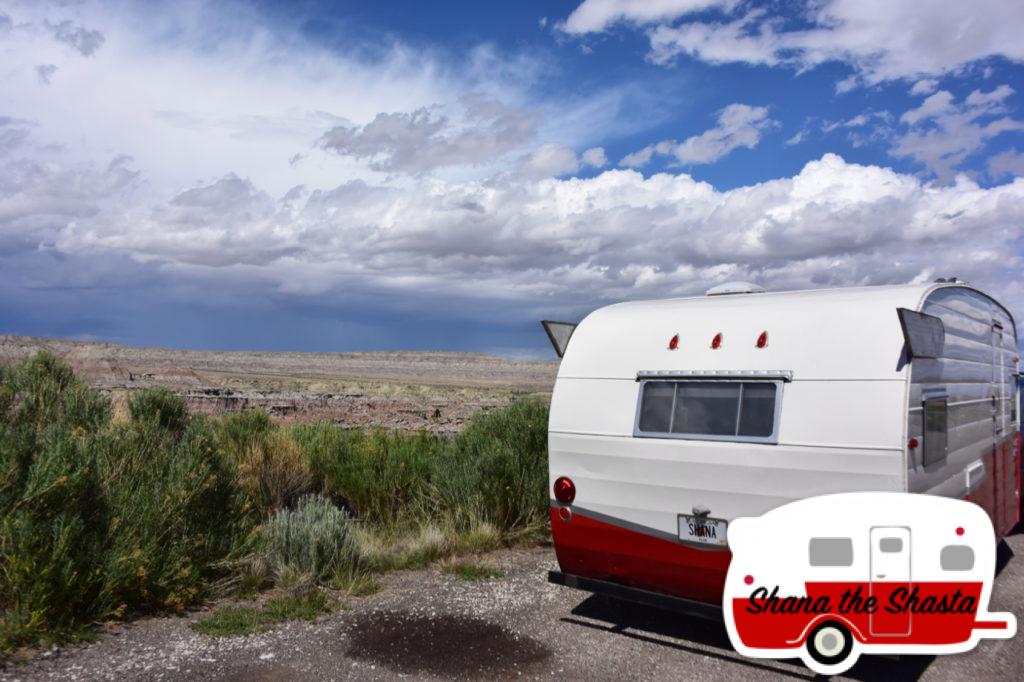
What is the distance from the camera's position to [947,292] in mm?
6199

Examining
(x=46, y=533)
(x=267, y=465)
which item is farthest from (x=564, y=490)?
(x=267, y=465)

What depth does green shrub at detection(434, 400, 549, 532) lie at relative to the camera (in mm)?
9188

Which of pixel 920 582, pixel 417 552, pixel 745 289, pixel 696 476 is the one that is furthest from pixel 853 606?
pixel 417 552

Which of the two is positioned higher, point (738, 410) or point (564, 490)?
point (738, 410)

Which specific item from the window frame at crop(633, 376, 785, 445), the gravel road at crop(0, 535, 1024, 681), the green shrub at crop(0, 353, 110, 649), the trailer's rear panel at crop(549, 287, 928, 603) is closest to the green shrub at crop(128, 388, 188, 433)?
the green shrub at crop(0, 353, 110, 649)

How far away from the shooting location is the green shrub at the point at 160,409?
9.55 m

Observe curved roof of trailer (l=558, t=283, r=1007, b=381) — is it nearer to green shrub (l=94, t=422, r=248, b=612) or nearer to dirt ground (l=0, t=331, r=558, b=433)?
green shrub (l=94, t=422, r=248, b=612)

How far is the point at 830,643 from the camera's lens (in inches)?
208

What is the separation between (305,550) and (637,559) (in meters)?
3.15

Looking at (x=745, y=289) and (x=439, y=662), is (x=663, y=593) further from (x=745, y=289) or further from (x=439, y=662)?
(x=745, y=289)

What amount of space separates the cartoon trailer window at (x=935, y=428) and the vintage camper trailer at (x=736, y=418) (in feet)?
0.05

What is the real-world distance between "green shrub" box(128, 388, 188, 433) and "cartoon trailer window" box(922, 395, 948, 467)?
7.72 metres

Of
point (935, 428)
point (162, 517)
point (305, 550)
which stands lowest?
point (305, 550)

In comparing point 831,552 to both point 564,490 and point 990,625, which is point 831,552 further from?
point 564,490
